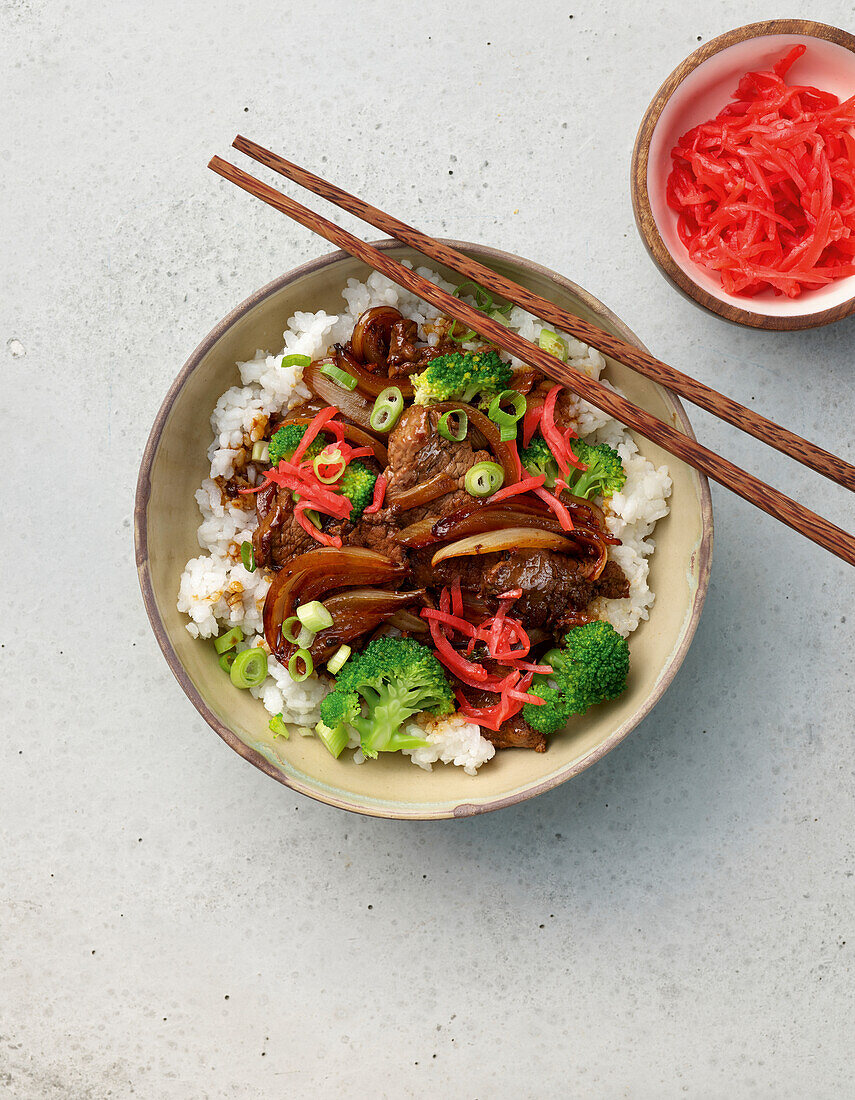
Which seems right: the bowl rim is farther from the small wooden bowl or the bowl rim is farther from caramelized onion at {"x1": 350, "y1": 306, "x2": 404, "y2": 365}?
the small wooden bowl

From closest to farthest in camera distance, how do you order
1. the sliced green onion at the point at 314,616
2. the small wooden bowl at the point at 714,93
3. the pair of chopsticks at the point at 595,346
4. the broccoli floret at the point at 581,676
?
the pair of chopsticks at the point at 595,346 < the broccoli floret at the point at 581,676 < the sliced green onion at the point at 314,616 < the small wooden bowl at the point at 714,93

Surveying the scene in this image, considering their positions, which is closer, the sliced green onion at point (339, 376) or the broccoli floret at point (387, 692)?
the broccoli floret at point (387, 692)

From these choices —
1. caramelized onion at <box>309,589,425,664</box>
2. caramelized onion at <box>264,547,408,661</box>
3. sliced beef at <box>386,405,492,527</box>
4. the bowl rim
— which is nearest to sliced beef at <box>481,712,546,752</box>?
the bowl rim

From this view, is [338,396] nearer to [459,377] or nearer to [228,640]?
[459,377]

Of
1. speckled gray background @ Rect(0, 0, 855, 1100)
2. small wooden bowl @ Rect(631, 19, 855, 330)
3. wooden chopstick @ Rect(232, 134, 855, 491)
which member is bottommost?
speckled gray background @ Rect(0, 0, 855, 1100)

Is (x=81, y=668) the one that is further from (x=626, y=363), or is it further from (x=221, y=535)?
(x=626, y=363)

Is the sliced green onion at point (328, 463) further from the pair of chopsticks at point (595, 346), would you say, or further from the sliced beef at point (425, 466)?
the pair of chopsticks at point (595, 346)

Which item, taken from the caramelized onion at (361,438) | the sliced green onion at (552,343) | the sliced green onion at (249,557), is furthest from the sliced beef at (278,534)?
the sliced green onion at (552,343)
